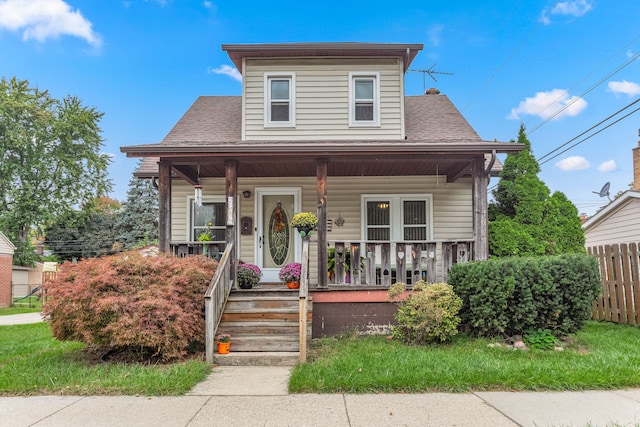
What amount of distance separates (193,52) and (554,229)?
1460 cm

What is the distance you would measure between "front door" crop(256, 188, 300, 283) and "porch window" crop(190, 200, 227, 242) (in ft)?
3.27

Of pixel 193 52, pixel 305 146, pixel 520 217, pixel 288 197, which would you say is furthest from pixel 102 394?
pixel 193 52

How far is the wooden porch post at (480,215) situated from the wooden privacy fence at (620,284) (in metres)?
2.62

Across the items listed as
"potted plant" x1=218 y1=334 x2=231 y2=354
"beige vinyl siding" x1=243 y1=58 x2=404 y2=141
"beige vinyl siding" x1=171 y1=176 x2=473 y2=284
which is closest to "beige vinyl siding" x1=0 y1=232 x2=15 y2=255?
"beige vinyl siding" x1=171 y1=176 x2=473 y2=284

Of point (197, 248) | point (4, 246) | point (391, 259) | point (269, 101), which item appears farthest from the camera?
point (4, 246)

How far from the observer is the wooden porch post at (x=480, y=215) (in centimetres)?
722

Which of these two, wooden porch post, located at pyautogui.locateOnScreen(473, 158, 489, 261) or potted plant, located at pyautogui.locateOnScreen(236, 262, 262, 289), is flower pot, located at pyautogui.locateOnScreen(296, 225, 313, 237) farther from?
wooden porch post, located at pyautogui.locateOnScreen(473, 158, 489, 261)

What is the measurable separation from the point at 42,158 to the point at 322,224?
28114 mm

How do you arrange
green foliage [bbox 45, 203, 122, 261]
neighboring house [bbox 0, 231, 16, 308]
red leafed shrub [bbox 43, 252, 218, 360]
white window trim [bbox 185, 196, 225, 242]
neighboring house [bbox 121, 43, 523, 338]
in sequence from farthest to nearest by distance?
green foliage [bbox 45, 203, 122, 261]
neighboring house [bbox 0, 231, 16, 308]
white window trim [bbox 185, 196, 225, 242]
neighboring house [bbox 121, 43, 523, 338]
red leafed shrub [bbox 43, 252, 218, 360]

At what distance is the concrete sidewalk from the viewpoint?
11.5ft

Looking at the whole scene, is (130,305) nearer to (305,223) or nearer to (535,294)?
(305,223)

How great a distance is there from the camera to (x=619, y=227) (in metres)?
12.6

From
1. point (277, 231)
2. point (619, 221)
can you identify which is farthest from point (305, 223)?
point (619, 221)

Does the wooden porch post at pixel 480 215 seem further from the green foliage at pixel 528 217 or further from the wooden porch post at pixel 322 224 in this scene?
the wooden porch post at pixel 322 224
